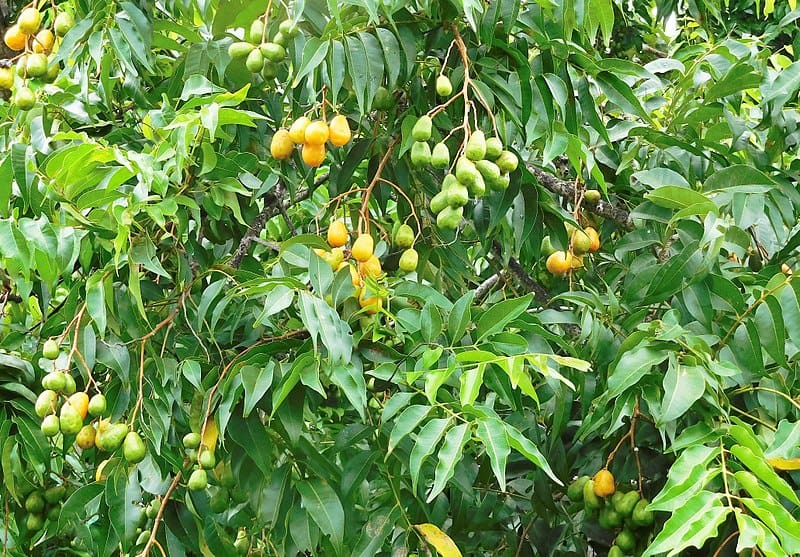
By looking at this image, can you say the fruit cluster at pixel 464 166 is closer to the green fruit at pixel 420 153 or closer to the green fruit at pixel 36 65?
the green fruit at pixel 420 153

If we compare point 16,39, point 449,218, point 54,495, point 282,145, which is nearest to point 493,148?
point 449,218

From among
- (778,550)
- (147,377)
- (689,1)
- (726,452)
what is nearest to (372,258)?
(147,377)

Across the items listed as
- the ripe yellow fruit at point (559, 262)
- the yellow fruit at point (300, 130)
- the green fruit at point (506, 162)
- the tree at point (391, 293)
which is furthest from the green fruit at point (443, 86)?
the ripe yellow fruit at point (559, 262)

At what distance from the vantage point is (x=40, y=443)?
197cm

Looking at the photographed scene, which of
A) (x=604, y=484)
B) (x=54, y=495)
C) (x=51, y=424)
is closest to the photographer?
(x=51, y=424)

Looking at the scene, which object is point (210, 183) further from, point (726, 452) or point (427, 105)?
point (726, 452)

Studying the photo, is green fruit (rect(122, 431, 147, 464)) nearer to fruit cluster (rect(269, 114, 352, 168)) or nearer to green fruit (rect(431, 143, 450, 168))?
fruit cluster (rect(269, 114, 352, 168))

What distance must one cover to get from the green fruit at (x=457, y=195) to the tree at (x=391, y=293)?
11 mm

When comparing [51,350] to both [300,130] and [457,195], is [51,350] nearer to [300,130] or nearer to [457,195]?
[300,130]

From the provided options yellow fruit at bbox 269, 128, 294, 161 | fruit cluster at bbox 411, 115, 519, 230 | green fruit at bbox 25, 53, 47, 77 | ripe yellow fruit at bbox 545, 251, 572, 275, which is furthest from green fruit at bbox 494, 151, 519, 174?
green fruit at bbox 25, 53, 47, 77

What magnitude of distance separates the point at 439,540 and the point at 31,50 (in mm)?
1332

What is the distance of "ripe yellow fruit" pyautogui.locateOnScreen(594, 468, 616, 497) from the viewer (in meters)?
1.81

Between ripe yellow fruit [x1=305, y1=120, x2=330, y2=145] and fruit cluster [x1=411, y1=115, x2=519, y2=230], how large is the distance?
0.50 feet

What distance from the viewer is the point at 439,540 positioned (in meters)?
1.72
